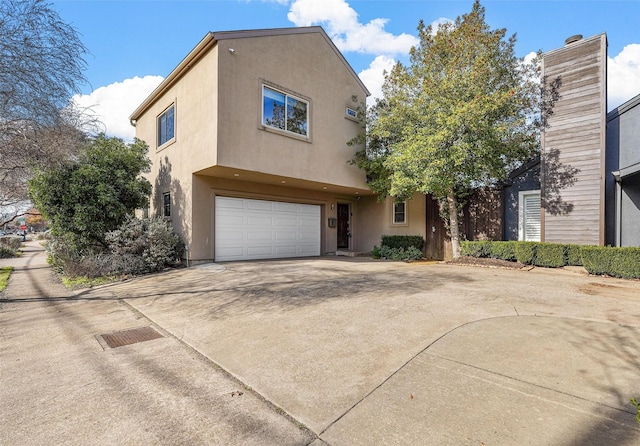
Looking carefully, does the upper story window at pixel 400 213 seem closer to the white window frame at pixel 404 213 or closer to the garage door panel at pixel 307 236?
the white window frame at pixel 404 213

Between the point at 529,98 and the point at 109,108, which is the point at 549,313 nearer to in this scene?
the point at 529,98

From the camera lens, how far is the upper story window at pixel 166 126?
11.5m

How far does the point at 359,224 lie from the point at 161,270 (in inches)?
352

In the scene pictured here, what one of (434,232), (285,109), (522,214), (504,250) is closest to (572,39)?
(522,214)

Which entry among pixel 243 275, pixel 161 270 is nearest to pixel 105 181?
pixel 161 270

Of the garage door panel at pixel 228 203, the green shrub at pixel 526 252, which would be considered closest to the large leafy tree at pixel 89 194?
the garage door panel at pixel 228 203

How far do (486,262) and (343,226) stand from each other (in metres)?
6.90

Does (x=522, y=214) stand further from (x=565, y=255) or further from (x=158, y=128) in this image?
(x=158, y=128)

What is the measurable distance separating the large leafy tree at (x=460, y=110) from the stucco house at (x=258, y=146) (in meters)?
2.31

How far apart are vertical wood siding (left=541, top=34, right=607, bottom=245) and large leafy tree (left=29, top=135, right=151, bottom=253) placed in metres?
12.7

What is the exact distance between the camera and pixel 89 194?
9094mm

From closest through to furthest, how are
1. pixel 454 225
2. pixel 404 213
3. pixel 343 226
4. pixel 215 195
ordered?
pixel 215 195, pixel 454 225, pixel 404 213, pixel 343 226

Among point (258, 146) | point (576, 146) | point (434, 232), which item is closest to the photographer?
point (576, 146)

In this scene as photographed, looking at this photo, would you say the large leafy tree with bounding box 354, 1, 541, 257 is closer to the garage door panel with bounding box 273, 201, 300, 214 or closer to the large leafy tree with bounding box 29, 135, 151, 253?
the garage door panel with bounding box 273, 201, 300, 214
